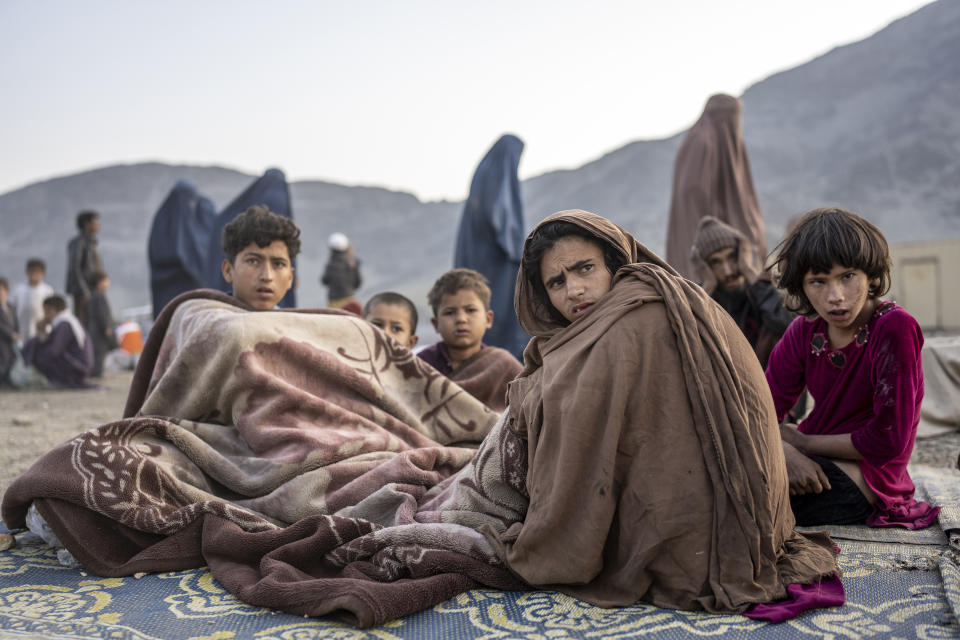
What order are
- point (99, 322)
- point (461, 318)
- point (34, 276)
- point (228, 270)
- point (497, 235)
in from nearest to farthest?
point (228, 270), point (461, 318), point (497, 235), point (99, 322), point (34, 276)

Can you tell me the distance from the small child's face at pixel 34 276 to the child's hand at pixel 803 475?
38.3 feet

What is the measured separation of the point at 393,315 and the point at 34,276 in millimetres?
9547

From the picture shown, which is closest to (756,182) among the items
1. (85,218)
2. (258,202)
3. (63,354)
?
(85,218)

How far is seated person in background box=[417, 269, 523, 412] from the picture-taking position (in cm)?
359

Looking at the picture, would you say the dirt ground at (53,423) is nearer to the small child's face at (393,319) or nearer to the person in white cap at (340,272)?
the small child's face at (393,319)

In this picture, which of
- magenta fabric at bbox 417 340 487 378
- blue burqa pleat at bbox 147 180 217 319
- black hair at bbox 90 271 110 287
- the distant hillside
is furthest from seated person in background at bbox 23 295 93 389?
the distant hillside

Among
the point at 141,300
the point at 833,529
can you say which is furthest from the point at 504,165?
the point at 141,300

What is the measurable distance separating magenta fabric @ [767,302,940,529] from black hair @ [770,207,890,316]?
0.17 meters

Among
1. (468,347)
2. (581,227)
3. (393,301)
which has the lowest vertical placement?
(468,347)

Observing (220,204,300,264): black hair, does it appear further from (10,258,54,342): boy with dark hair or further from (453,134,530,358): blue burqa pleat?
(10,258,54,342): boy with dark hair

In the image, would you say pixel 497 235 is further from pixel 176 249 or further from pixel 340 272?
pixel 176 249

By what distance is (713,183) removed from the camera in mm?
6316

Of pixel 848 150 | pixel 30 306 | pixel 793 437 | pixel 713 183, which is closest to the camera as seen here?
pixel 793 437

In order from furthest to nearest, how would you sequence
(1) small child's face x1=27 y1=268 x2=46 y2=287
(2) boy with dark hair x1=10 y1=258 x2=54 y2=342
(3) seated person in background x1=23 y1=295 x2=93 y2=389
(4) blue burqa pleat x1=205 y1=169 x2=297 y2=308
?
(2) boy with dark hair x1=10 y1=258 x2=54 y2=342 < (1) small child's face x1=27 y1=268 x2=46 y2=287 < (3) seated person in background x1=23 y1=295 x2=93 y2=389 < (4) blue burqa pleat x1=205 y1=169 x2=297 y2=308
